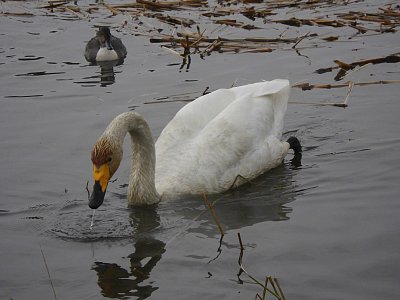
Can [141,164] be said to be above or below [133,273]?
above

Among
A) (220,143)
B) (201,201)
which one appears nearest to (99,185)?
(201,201)

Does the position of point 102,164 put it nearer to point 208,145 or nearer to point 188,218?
point 188,218

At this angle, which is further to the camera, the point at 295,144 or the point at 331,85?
the point at 331,85

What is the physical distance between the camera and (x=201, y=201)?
9.27 meters

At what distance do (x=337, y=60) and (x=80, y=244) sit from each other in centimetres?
645

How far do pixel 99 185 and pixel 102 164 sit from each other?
243 millimetres

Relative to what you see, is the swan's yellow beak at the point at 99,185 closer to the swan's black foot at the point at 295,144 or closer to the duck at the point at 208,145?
the duck at the point at 208,145

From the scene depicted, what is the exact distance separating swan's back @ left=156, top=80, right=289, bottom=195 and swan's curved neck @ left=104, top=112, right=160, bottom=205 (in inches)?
9.6

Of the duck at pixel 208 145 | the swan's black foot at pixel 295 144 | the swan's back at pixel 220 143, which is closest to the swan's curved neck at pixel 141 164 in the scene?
the duck at pixel 208 145

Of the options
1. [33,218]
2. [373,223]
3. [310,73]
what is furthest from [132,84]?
[373,223]

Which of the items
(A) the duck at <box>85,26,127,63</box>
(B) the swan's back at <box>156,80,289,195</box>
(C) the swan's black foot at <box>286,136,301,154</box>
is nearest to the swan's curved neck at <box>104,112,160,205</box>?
(B) the swan's back at <box>156,80,289,195</box>

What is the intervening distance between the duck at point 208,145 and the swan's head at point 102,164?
2cm

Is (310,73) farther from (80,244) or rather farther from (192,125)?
(80,244)

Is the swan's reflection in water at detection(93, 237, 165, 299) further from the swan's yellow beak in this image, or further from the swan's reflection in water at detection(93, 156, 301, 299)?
the swan's yellow beak
